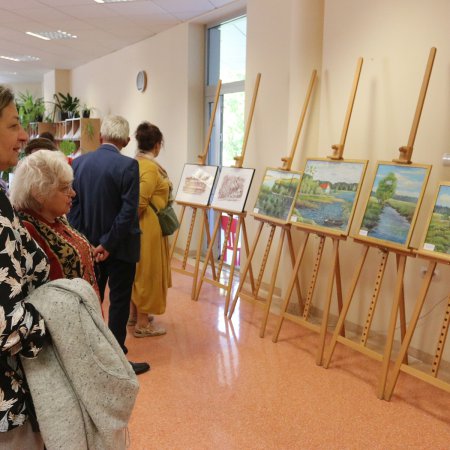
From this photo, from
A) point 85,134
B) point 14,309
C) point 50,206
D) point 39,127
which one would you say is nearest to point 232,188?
point 50,206

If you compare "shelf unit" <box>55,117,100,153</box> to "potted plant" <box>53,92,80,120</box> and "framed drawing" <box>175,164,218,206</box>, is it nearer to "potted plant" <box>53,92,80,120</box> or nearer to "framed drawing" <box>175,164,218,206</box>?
"potted plant" <box>53,92,80,120</box>

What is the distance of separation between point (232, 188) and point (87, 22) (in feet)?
12.0

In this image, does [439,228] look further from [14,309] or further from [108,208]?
[14,309]

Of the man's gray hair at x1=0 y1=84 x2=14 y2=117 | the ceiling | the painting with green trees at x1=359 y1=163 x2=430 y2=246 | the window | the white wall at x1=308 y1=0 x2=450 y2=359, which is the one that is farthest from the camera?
the window

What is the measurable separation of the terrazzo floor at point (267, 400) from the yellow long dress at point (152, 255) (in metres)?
0.30

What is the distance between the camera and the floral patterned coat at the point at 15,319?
1043 mm

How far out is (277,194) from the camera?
12.3 ft

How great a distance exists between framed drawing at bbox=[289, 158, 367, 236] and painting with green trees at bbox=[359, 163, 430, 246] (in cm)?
16

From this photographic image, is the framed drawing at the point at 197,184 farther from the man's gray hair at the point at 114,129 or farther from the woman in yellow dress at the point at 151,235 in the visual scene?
the man's gray hair at the point at 114,129

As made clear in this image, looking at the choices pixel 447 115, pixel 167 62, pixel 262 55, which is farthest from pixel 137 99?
pixel 447 115

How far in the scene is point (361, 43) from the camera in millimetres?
3488

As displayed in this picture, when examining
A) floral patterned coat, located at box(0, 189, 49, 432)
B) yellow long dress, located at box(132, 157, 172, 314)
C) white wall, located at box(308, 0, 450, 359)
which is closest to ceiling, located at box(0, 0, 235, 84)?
white wall, located at box(308, 0, 450, 359)

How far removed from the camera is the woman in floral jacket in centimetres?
105

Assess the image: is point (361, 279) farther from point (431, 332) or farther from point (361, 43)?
point (361, 43)
